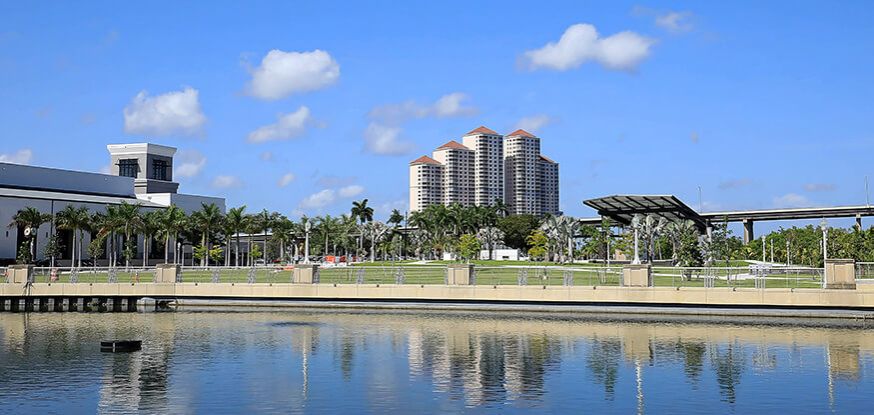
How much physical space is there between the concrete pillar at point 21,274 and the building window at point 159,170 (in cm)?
9521

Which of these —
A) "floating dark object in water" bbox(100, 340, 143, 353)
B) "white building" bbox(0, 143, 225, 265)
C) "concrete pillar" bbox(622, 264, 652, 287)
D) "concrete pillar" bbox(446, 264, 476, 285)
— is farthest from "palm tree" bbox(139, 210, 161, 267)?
"floating dark object in water" bbox(100, 340, 143, 353)

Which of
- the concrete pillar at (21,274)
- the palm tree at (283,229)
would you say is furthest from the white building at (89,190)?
the concrete pillar at (21,274)

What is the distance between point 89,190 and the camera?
12938 centimetres

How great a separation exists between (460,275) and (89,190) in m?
98.3

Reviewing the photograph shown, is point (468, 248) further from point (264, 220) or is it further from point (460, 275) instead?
point (460, 275)

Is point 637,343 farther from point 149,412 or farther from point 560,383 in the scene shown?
point 149,412

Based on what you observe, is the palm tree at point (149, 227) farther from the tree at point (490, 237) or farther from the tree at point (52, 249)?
the tree at point (490, 237)

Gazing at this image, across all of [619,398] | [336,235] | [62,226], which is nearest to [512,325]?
[619,398]

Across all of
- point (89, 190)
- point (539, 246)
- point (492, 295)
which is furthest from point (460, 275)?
point (89, 190)

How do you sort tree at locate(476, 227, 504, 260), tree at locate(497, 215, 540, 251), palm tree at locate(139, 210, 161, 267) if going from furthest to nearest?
tree at locate(497, 215, 540, 251), tree at locate(476, 227, 504, 260), palm tree at locate(139, 210, 161, 267)

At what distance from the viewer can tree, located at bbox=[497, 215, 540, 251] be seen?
168875 millimetres

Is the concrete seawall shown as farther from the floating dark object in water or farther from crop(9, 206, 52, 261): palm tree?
crop(9, 206, 52, 261): palm tree

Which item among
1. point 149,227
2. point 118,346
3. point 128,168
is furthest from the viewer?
point 128,168

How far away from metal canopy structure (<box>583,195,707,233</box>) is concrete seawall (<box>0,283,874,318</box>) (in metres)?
57.7
